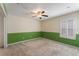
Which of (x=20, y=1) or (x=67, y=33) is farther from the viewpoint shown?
(x=67, y=33)

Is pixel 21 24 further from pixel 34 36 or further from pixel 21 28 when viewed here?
pixel 34 36

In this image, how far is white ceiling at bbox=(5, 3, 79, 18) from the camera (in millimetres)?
1604

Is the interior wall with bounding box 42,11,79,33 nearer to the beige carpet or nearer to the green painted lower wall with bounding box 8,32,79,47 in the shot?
the green painted lower wall with bounding box 8,32,79,47

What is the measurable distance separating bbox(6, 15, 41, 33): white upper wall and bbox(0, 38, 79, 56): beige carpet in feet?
0.92

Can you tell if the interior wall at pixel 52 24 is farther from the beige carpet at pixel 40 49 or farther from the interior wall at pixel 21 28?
the beige carpet at pixel 40 49

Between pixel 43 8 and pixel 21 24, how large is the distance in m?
0.57

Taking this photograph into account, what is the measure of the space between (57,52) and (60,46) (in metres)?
0.14

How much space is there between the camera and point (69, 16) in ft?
5.47

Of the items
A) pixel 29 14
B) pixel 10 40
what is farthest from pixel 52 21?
pixel 10 40

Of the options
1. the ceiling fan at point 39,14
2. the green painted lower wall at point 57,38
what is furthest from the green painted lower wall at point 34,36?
the ceiling fan at point 39,14

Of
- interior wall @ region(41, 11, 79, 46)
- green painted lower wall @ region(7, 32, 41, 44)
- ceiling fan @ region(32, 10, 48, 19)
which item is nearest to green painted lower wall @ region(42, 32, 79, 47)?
interior wall @ region(41, 11, 79, 46)

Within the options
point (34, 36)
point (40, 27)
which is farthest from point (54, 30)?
point (34, 36)

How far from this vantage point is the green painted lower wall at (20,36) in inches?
68.5

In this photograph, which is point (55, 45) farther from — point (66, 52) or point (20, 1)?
point (20, 1)
